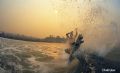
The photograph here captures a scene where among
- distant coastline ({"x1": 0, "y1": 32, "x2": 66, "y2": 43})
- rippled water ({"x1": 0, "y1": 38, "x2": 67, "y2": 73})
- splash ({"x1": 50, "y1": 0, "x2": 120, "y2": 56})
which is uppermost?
splash ({"x1": 50, "y1": 0, "x2": 120, "y2": 56})

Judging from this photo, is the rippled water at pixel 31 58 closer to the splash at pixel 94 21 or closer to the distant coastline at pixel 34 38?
the distant coastline at pixel 34 38

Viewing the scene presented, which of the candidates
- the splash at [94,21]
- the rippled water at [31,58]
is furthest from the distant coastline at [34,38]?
the splash at [94,21]

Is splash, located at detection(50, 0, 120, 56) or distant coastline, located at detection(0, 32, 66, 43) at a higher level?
splash, located at detection(50, 0, 120, 56)

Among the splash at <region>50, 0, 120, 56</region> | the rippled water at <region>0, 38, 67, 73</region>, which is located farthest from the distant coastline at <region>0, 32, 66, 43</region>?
the splash at <region>50, 0, 120, 56</region>

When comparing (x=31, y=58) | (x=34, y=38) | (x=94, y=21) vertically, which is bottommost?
(x=31, y=58)

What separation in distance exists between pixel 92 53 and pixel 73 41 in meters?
0.23

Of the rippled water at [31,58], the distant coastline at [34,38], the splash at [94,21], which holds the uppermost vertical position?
the splash at [94,21]

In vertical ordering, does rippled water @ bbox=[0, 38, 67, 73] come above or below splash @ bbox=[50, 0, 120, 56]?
below

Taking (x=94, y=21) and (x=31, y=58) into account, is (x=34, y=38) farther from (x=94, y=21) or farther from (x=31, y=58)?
(x=94, y=21)

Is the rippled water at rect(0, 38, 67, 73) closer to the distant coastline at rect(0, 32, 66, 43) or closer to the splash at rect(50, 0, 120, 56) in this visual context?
the distant coastline at rect(0, 32, 66, 43)

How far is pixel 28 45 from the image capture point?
10.1 feet

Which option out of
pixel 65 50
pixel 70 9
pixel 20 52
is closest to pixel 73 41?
pixel 65 50

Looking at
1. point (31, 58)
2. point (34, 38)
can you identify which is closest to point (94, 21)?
point (34, 38)

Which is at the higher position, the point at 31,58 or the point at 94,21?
the point at 94,21
